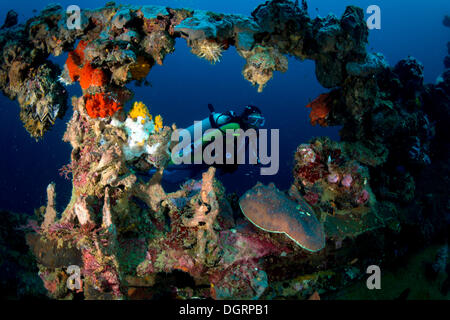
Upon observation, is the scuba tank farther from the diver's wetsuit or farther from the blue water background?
the blue water background

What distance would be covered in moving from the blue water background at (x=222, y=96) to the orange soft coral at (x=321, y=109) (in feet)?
6.67

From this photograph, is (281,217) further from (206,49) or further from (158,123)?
(206,49)

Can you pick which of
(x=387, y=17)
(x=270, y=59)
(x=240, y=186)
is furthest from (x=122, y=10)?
(x=387, y=17)

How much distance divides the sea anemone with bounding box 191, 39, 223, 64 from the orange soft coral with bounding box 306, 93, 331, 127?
11.4 feet

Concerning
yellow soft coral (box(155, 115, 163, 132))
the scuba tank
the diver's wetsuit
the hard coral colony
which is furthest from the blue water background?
yellow soft coral (box(155, 115, 163, 132))

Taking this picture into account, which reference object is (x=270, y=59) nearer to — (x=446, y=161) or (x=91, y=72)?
(x=91, y=72)

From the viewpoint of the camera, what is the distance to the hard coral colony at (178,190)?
373cm

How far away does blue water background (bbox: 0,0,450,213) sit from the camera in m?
20.2

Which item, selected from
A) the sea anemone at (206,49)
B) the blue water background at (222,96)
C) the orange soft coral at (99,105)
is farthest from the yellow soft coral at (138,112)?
the blue water background at (222,96)

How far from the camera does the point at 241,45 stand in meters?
4.43

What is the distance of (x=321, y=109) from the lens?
6.46m

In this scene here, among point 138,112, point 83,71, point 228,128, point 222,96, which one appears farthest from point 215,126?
point 222,96

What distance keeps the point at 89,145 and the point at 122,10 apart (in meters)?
2.49

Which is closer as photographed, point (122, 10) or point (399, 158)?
point (122, 10)
